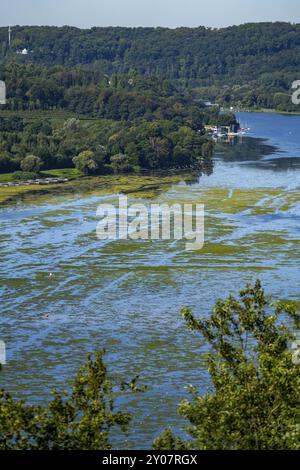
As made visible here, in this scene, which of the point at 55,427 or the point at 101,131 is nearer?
the point at 55,427

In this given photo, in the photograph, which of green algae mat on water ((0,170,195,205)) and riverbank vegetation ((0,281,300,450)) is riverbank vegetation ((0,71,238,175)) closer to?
green algae mat on water ((0,170,195,205))

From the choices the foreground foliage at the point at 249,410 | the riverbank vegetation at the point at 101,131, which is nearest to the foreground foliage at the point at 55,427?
the foreground foliage at the point at 249,410

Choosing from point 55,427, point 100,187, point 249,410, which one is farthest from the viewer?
point 100,187

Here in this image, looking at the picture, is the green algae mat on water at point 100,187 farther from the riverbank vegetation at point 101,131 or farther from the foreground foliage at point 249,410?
the foreground foliage at point 249,410

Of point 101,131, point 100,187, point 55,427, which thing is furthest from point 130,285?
point 101,131

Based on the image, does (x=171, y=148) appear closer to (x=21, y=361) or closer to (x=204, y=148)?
(x=204, y=148)

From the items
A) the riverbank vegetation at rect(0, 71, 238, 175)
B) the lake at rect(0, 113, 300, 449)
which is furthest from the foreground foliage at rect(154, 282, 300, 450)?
the riverbank vegetation at rect(0, 71, 238, 175)

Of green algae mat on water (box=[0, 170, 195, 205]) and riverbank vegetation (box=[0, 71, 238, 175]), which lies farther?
riverbank vegetation (box=[0, 71, 238, 175])

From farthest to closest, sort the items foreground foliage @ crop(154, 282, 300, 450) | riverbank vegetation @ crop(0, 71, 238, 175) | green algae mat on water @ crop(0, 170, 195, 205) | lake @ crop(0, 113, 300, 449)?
1. riverbank vegetation @ crop(0, 71, 238, 175)
2. green algae mat on water @ crop(0, 170, 195, 205)
3. lake @ crop(0, 113, 300, 449)
4. foreground foliage @ crop(154, 282, 300, 450)

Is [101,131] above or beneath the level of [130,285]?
above

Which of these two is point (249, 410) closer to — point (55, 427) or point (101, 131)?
point (55, 427)
